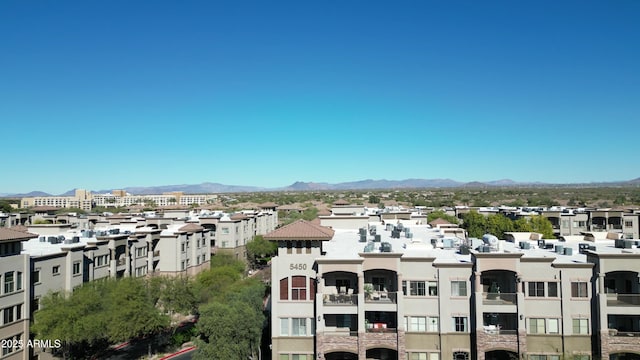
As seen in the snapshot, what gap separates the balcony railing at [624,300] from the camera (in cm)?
3017

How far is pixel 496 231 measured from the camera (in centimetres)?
6975

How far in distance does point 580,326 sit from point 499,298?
5.82m

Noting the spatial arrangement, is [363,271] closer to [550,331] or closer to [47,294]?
[550,331]

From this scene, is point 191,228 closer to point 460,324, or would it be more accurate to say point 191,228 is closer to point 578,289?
point 460,324

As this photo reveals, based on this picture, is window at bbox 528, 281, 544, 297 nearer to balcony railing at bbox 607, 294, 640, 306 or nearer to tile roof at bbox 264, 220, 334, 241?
balcony railing at bbox 607, 294, 640, 306

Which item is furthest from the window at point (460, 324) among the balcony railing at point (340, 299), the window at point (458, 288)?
the balcony railing at point (340, 299)

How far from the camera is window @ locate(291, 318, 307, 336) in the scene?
3247cm

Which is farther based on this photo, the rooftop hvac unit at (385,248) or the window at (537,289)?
the rooftop hvac unit at (385,248)

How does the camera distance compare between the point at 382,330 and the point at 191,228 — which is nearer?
the point at 382,330

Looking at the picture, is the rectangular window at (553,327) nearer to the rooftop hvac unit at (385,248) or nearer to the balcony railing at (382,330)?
the balcony railing at (382,330)

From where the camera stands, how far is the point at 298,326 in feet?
107

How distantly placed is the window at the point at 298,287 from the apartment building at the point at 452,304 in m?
0.08

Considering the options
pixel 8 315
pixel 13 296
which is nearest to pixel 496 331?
pixel 13 296

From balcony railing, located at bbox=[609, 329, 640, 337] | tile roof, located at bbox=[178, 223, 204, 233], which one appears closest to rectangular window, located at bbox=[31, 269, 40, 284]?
tile roof, located at bbox=[178, 223, 204, 233]
